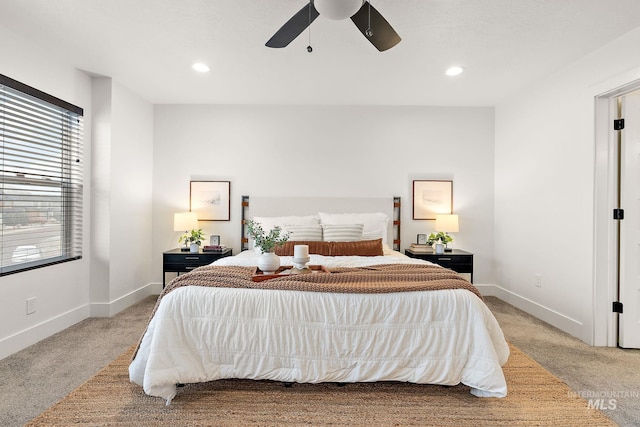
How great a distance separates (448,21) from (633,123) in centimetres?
180

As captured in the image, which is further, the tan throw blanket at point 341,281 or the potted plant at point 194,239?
the potted plant at point 194,239

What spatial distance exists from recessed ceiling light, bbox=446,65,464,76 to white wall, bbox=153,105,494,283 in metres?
1.08

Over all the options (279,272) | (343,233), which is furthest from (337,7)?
(343,233)

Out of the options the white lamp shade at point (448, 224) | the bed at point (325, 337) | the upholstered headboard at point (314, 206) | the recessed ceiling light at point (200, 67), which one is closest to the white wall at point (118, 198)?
the recessed ceiling light at point (200, 67)

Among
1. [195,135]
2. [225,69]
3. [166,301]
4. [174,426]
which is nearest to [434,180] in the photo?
[225,69]

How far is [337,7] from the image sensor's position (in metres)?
1.81

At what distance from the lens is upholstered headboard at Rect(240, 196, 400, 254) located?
4.48 m

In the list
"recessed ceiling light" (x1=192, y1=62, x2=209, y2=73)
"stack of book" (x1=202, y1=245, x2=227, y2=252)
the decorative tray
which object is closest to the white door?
the decorative tray

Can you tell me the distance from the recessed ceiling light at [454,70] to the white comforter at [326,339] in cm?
231

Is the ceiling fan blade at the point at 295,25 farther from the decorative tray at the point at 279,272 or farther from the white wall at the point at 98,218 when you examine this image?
the white wall at the point at 98,218

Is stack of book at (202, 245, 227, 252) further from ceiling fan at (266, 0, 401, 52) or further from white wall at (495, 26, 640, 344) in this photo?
white wall at (495, 26, 640, 344)

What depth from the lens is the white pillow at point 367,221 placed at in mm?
4090

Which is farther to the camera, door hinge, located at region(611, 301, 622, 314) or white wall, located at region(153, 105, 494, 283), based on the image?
white wall, located at region(153, 105, 494, 283)

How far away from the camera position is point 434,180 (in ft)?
14.9
